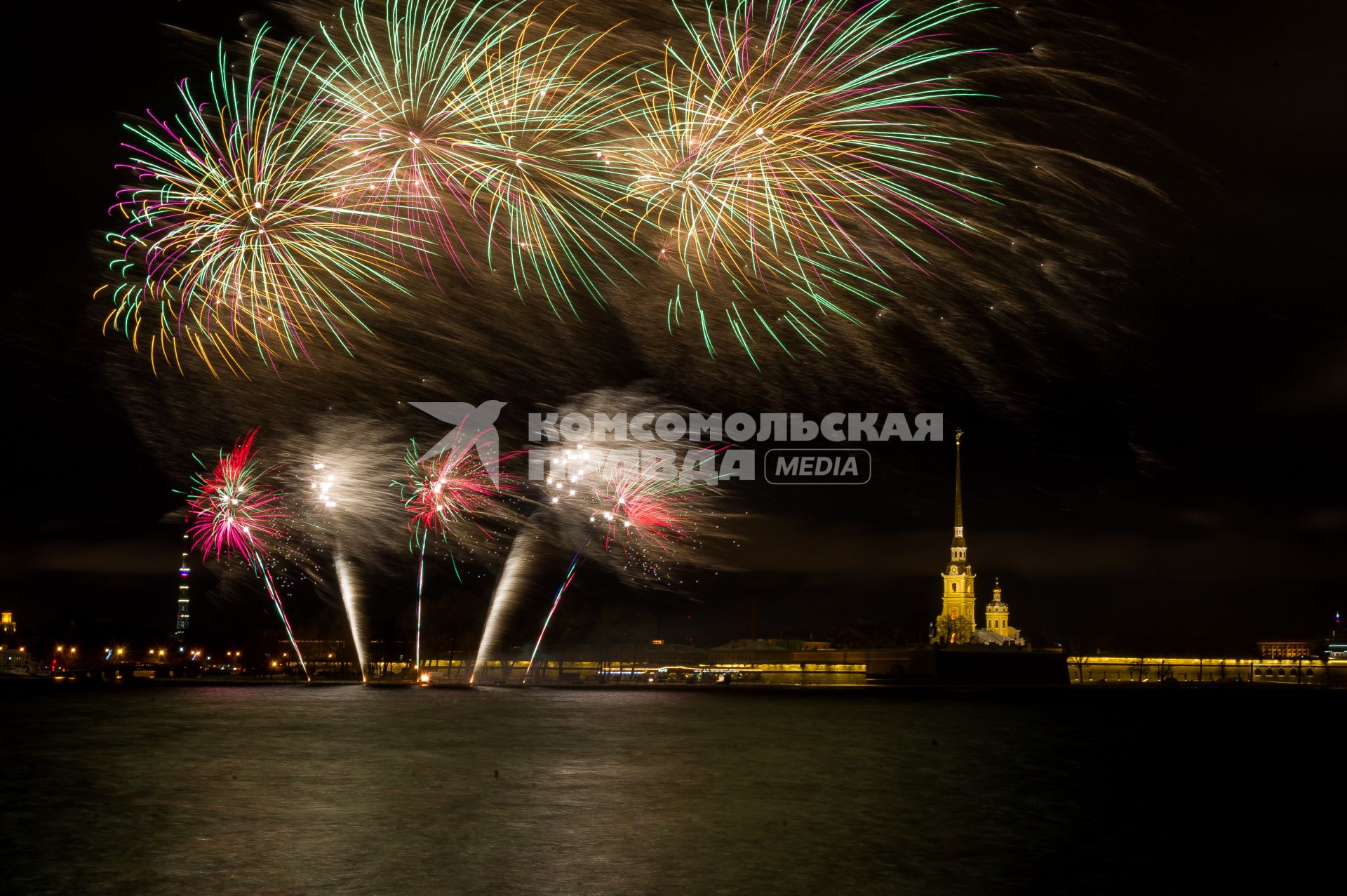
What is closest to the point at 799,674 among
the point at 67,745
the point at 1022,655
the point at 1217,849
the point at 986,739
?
the point at 1022,655

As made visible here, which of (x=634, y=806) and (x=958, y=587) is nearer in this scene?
(x=634, y=806)

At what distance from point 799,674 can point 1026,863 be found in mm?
118145

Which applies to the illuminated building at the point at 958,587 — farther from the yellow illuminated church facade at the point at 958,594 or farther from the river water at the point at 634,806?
the river water at the point at 634,806

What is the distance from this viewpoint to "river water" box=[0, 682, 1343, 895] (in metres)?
12.8

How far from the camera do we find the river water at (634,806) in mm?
12836

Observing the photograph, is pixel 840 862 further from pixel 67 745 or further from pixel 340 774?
pixel 67 745

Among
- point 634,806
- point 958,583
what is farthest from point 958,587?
point 634,806

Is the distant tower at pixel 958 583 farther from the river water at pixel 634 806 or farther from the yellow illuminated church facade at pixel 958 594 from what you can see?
the river water at pixel 634 806

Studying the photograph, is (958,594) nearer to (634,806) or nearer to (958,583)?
(958,583)

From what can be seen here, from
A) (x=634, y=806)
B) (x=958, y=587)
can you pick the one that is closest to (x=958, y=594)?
(x=958, y=587)

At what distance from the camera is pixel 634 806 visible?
58.7 feet

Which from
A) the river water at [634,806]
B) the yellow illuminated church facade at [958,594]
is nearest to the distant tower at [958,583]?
the yellow illuminated church facade at [958,594]

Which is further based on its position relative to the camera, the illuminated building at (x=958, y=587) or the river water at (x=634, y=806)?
the illuminated building at (x=958, y=587)

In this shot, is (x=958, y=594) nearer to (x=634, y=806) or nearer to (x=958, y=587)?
(x=958, y=587)
